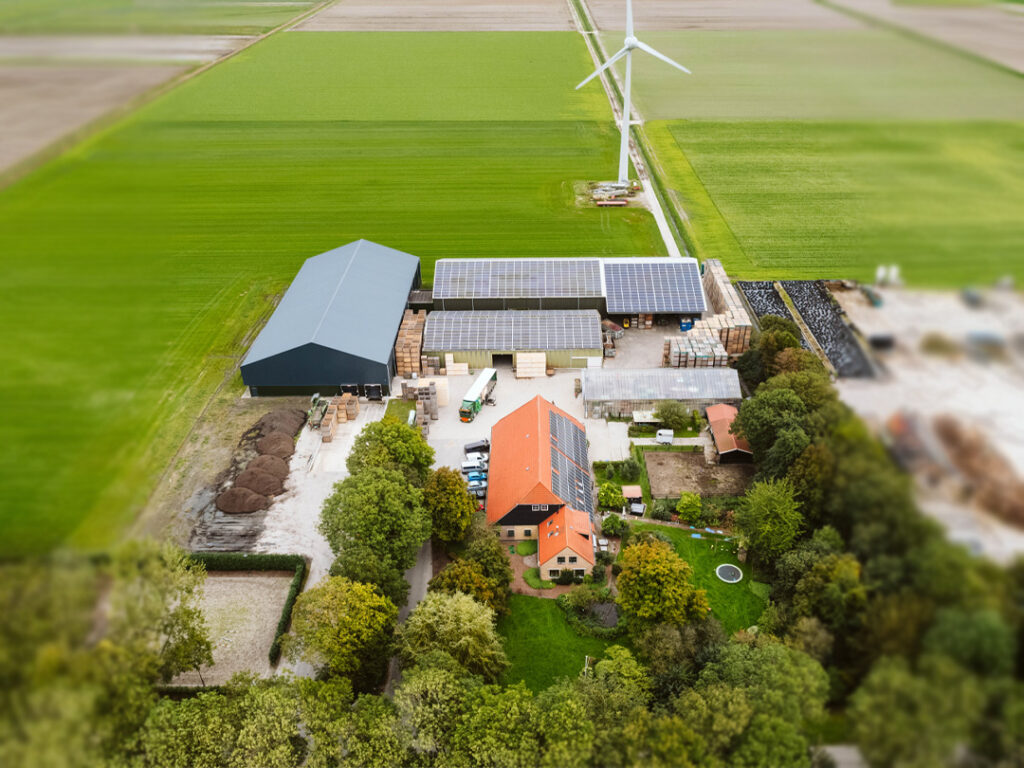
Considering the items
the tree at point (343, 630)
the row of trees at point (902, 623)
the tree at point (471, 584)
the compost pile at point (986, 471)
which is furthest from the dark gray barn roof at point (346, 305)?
the compost pile at point (986, 471)

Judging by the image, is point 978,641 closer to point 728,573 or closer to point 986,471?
point 986,471

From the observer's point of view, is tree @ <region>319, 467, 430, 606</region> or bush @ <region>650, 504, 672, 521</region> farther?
bush @ <region>650, 504, 672, 521</region>

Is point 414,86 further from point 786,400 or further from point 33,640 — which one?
point 33,640

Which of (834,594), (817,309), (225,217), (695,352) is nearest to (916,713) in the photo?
(834,594)

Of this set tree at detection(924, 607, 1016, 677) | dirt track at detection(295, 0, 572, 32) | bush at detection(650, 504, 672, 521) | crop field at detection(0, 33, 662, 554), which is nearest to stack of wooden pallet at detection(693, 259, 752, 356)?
crop field at detection(0, 33, 662, 554)

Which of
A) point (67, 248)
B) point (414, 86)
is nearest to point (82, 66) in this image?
point (67, 248)

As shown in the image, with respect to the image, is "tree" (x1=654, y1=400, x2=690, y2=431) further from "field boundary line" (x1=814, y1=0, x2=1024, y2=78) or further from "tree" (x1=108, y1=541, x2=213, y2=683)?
"tree" (x1=108, y1=541, x2=213, y2=683)
